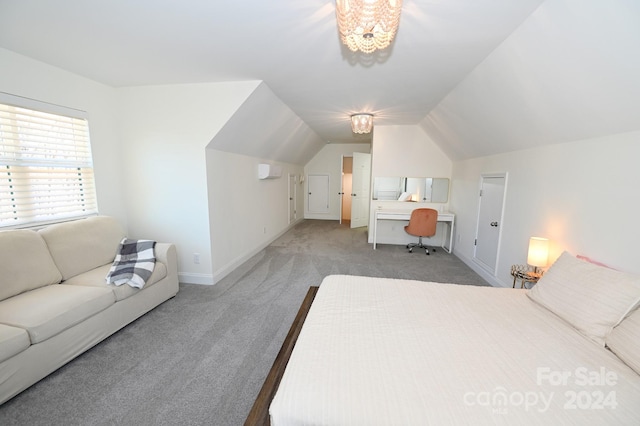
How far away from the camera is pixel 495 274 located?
329 cm

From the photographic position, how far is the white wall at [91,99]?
222cm

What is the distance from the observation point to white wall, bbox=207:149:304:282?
3.30 meters

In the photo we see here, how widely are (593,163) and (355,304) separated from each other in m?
2.17

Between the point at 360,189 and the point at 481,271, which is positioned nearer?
the point at 481,271

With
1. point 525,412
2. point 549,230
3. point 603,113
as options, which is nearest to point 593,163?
point 603,113

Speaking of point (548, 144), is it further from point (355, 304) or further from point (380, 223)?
point (380, 223)

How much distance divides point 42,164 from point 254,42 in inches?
95.2

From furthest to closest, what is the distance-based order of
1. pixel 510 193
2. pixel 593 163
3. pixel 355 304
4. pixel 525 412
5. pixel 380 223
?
pixel 380 223, pixel 510 193, pixel 593 163, pixel 355 304, pixel 525 412

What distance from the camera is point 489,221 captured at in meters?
3.55

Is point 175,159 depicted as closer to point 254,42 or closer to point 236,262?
point 236,262

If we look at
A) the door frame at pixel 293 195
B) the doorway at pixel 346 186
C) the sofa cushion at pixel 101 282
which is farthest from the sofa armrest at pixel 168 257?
the doorway at pixel 346 186

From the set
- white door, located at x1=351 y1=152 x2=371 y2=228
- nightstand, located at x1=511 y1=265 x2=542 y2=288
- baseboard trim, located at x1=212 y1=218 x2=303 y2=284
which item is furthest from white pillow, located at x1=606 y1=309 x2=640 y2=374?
white door, located at x1=351 y1=152 x2=371 y2=228

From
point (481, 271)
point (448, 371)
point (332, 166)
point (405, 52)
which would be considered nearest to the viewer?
point (448, 371)

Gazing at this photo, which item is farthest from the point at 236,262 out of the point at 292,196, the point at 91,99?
the point at 292,196
